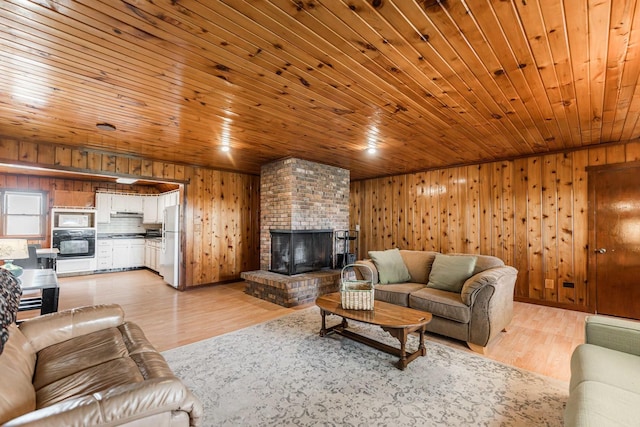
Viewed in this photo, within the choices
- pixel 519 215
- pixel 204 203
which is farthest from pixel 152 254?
pixel 519 215

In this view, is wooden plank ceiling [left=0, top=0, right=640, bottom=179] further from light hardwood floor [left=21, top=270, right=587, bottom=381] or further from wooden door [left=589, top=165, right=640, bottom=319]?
light hardwood floor [left=21, top=270, right=587, bottom=381]

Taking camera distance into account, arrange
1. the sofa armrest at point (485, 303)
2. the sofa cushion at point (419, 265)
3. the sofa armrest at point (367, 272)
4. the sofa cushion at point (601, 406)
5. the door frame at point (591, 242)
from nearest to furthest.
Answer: the sofa cushion at point (601, 406) < the sofa armrest at point (485, 303) < the sofa armrest at point (367, 272) < the sofa cushion at point (419, 265) < the door frame at point (591, 242)

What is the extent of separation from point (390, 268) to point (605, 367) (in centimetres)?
238

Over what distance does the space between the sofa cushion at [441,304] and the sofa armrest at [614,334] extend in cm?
101

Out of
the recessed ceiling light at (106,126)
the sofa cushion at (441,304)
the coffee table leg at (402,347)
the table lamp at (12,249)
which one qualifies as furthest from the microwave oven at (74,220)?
the coffee table leg at (402,347)

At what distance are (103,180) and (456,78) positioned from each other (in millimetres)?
8160

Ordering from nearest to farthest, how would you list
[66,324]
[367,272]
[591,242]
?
[66,324], [367,272], [591,242]

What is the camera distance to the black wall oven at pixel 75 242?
643cm

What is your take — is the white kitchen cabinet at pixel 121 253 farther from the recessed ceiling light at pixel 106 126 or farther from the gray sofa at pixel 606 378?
the gray sofa at pixel 606 378

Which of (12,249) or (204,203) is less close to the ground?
(204,203)

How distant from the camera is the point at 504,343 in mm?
3006

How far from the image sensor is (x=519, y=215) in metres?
4.67

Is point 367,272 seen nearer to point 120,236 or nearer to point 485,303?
point 485,303

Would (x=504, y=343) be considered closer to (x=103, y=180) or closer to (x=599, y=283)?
(x=599, y=283)
